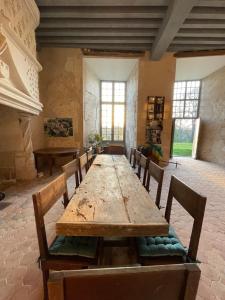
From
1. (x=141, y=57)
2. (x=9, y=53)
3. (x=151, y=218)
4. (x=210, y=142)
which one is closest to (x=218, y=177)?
(x=210, y=142)

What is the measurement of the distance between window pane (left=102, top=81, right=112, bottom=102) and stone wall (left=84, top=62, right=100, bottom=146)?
389mm

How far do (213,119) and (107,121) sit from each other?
4607 millimetres

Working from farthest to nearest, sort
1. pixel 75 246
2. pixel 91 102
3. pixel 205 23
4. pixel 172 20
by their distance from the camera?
pixel 91 102 → pixel 205 23 → pixel 172 20 → pixel 75 246

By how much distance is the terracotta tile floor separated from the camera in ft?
4.66

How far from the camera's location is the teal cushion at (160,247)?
3.96 feet

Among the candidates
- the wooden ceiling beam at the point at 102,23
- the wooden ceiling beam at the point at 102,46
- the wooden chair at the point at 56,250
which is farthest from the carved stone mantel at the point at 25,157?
the wooden chair at the point at 56,250

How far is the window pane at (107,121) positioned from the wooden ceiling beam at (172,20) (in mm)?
3922

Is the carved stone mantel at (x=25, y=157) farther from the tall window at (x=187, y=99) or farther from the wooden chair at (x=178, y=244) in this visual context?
the tall window at (x=187, y=99)

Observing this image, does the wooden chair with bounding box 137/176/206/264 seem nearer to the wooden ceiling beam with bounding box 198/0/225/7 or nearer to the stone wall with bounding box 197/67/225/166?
the wooden ceiling beam with bounding box 198/0/225/7

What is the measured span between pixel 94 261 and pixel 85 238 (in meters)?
0.18

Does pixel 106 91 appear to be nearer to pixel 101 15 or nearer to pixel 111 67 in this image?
pixel 111 67

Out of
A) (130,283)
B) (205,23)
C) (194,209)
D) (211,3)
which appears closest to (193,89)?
(205,23)

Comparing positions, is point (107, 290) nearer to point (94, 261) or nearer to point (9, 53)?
point (94, 261)

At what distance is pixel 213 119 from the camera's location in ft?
23.2
